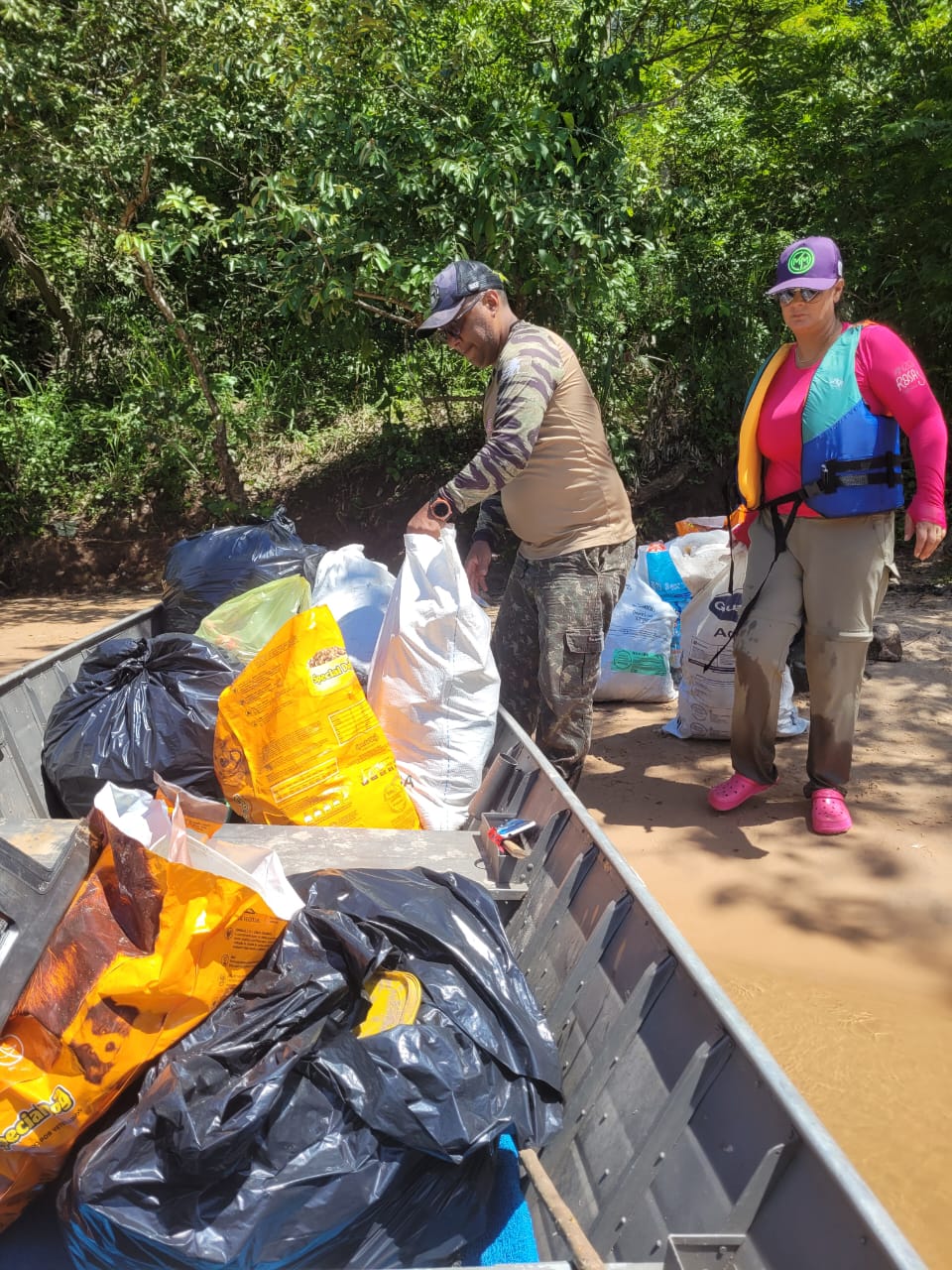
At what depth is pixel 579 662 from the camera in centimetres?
326

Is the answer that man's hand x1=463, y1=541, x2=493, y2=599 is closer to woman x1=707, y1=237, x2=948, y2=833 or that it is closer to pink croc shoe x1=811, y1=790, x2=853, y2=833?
woman x1=707, y1=237, x2=948, y2=833

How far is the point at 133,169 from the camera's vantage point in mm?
8555

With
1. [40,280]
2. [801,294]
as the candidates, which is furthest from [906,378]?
[40,280]

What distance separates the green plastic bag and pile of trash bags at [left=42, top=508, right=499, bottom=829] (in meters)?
0.29

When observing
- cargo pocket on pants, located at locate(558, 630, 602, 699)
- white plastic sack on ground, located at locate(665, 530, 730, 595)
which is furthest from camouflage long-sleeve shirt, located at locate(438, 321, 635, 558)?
white plastic sack on ground, located at locate(665, 530, 730, 595)

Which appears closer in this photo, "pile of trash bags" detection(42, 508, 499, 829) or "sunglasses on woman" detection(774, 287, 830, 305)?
"pile of trash bags" detection(42, 508, 499, 829)

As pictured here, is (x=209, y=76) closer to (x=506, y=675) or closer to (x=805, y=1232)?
(x=506, y=675)

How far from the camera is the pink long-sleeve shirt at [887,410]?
3.27m

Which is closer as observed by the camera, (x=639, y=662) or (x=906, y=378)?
(x=906, y=378)

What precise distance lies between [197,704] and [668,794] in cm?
216

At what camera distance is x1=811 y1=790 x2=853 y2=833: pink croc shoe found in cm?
367

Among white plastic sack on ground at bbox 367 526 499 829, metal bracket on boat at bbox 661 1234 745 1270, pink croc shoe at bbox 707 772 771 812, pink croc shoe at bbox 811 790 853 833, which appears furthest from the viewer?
pink croc shoe at bbox 707 772 771 812

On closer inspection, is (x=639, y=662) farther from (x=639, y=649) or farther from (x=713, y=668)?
(x=713, y=668)

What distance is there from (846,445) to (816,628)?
25.3 inches
